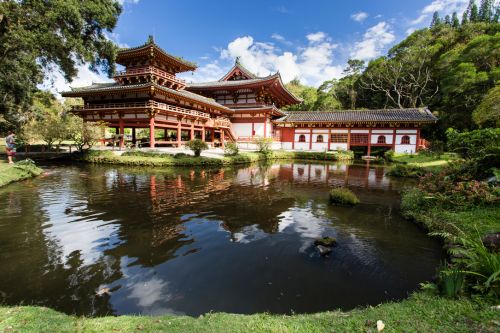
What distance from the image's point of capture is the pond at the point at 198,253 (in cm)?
422

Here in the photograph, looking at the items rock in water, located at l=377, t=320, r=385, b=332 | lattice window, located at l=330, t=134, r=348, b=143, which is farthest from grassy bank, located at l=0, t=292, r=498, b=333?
lattice window, located at l=330, t=134, r=348, b=143

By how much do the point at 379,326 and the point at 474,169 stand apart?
28.8ft

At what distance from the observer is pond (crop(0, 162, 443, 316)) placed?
4.22 m

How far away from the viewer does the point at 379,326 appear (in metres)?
2.94

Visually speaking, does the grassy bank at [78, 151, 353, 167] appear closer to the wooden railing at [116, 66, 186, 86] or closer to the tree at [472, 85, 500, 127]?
the wooden railing at [116, 66, 186, 86]

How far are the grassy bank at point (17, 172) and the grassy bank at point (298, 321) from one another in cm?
1168

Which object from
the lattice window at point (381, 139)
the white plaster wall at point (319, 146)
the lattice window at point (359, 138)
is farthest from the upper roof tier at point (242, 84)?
the lattice window at point (381, 139)

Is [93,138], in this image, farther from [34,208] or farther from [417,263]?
[417,263]

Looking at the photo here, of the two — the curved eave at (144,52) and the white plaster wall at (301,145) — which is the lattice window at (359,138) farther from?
the curved eave at (144,52)

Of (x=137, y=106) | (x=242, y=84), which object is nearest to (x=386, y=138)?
(x=242, y=84)

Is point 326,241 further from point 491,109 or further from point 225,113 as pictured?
point 225,113

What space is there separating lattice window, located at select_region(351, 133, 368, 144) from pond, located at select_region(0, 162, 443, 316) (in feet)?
77.9

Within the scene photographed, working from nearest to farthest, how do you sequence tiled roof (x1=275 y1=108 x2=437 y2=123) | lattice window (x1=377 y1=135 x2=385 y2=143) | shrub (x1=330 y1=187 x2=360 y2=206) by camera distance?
shrub (x1=330 y1=187 x2=360 y2=206)
tiled roof (x1=275 y1=108 x2=437 y2=123)
lattice window (x1=377 y1=135 x2=385 y2=143)

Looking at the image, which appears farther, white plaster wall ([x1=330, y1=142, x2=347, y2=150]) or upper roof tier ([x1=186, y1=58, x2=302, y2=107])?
white plaster wall ([x1=330, y1=142, x2=347, y2=150])
